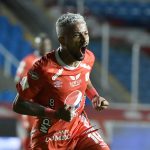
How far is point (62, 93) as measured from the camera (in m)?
4.94

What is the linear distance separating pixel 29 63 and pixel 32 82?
349cm

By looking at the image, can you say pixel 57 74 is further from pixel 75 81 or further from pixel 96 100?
pixel 96 100

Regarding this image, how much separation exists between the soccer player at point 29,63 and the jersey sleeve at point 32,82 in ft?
9.54

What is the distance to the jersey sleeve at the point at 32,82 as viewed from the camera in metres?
4.83

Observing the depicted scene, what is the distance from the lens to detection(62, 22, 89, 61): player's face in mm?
4785

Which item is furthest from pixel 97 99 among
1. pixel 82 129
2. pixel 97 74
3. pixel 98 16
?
pixel 98 16

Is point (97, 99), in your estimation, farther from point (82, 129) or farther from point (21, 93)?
point (21, 93)

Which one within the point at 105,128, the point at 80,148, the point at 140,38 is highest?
the point at 140,38

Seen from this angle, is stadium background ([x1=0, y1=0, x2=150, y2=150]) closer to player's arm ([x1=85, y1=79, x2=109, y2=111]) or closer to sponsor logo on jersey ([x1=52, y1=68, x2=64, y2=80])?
player's arm ([x1=85, y1=79, x2=109, y2=111])

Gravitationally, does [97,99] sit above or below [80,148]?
above

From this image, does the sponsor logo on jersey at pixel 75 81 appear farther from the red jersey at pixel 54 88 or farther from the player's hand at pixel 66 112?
the player's hand at pixel 66 112

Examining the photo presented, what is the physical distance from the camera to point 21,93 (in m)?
4.83

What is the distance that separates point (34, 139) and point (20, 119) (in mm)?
4167

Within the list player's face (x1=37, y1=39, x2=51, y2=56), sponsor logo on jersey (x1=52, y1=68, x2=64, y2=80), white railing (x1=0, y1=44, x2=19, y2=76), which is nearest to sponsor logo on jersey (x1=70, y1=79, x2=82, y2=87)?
sponsor logo on jersey (x1=52, y1=68, x2=64, y2=80)
